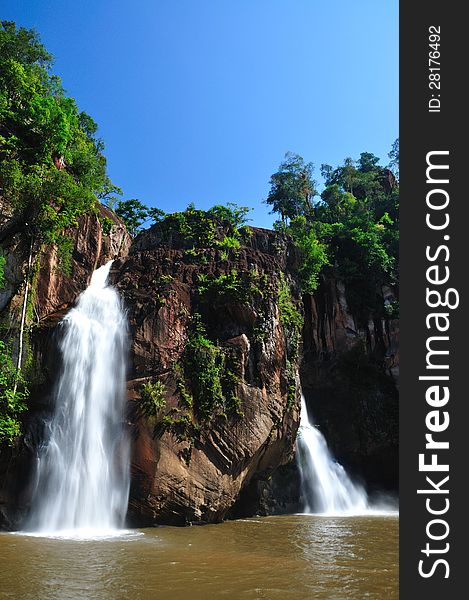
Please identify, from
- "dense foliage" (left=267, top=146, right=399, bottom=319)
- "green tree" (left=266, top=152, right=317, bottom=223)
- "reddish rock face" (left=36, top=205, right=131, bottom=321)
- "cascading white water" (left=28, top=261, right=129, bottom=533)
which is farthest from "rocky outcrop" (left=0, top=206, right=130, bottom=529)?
"green tree" (left=266, top=152, right=317, bottom=223)

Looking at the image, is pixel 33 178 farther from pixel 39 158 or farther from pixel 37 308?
pixel 37 308

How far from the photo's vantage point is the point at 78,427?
515 inches

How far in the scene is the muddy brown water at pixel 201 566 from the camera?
618cm

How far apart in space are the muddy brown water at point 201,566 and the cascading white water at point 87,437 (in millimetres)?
1289

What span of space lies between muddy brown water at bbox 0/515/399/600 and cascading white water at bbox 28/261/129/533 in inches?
50.7

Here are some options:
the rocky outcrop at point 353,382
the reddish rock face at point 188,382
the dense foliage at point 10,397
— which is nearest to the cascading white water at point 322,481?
the rocky outcrop at point 353,382

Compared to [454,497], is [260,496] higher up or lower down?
lower down

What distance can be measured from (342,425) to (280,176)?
33102mm

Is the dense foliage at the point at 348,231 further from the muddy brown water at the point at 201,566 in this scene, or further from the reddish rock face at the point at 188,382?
the muddy brown water at the point at 201,566

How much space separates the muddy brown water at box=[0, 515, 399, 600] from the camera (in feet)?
20.3

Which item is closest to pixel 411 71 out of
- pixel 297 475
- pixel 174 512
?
pixel 174 512

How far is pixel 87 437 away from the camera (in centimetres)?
1292

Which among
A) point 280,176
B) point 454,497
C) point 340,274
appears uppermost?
point 280,176

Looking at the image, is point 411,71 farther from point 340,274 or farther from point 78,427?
point 340,274
